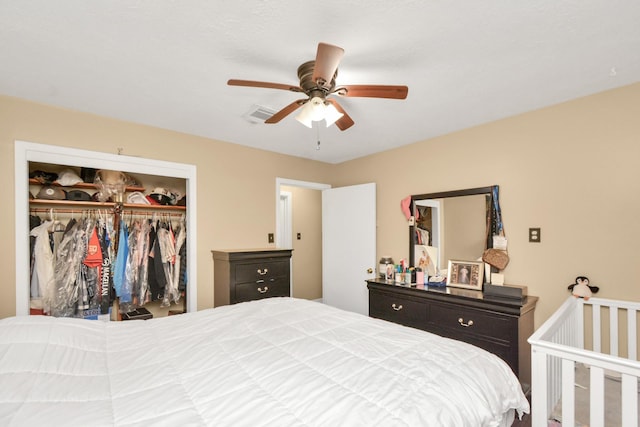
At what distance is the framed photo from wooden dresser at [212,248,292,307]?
1.72 metres

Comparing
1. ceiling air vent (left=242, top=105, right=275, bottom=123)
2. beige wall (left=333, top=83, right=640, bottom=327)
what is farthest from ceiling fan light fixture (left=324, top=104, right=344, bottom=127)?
beige wall (left=333, top=83, right=640, bottom=327)

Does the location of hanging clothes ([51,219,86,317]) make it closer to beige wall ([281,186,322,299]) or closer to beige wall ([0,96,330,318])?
beige wall ([0,96,330,318])

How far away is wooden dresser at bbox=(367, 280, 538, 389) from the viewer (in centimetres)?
228

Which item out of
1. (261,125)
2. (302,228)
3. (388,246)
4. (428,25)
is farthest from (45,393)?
(302,228)

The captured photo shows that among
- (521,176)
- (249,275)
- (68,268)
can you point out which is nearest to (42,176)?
(68,268)

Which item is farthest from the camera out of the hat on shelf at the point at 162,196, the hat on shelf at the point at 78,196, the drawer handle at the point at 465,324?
the hat on shelf at the point at 162,196

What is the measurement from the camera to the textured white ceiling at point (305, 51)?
1369 mm

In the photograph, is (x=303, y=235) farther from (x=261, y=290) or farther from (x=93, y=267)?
(x=93, y=267)

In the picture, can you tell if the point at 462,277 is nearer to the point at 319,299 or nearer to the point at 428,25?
the point at 428,25

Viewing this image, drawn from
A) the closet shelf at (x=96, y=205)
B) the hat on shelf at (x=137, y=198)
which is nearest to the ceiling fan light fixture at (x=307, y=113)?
the closet shelf at (x=96, y=205)

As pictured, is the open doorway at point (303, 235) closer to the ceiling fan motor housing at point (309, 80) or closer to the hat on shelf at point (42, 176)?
the hat on shelf at point (42, 176)

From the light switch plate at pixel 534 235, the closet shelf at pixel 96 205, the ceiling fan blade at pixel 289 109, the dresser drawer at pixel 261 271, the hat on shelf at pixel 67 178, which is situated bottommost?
the dresser drawer at pixel 261 271

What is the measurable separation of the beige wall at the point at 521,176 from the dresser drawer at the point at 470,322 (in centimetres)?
42

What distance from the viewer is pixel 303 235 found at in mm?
5262
